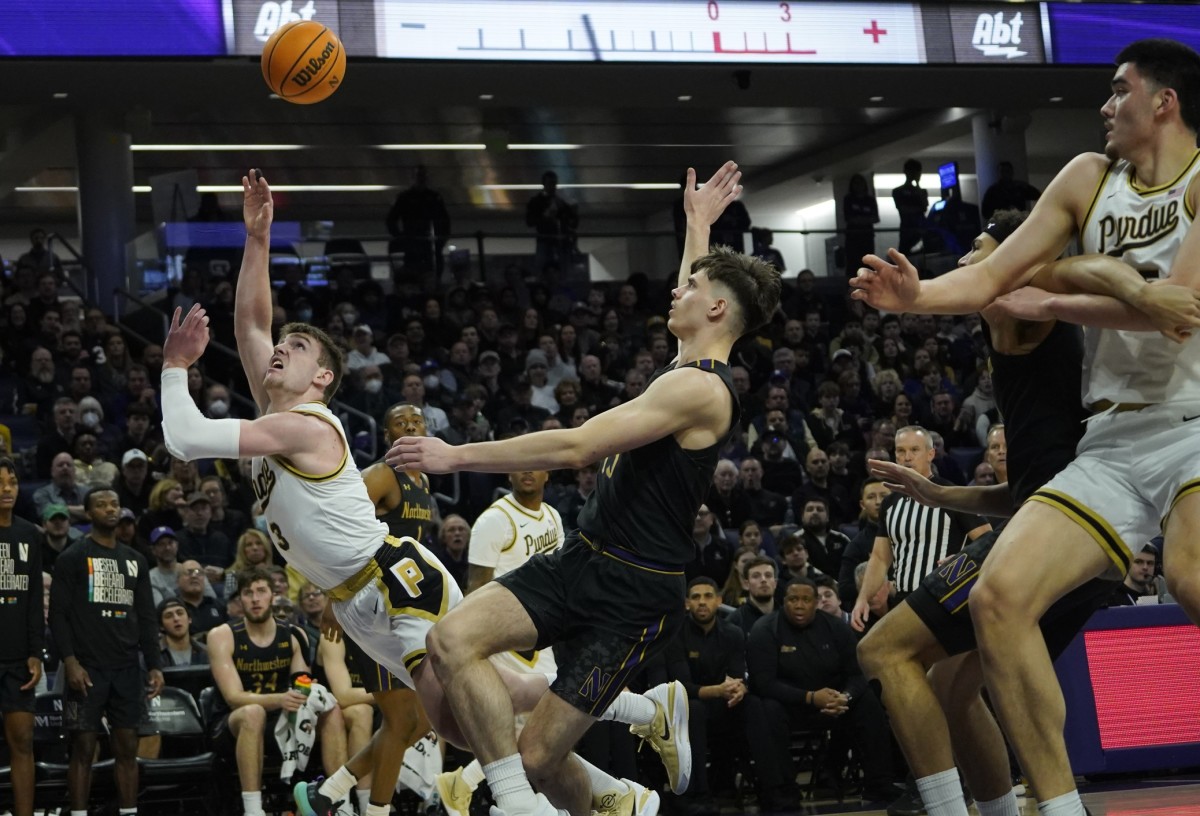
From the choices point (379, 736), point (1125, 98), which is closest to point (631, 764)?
point (379, 736)

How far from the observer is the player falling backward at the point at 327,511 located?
17.7ft

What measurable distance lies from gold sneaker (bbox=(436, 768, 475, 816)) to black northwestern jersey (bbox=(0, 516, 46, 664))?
3609mm

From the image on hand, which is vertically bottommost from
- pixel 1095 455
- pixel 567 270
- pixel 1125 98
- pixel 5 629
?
pixel 5 629

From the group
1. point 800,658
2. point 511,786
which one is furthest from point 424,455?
point 800,658

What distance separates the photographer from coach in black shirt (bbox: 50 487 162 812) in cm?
934

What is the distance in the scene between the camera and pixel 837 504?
14.5 meters

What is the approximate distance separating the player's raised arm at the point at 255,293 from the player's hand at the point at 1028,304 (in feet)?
10.8

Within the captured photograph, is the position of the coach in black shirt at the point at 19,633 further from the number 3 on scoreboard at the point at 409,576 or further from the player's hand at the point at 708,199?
the player's hand at the point at 708,199

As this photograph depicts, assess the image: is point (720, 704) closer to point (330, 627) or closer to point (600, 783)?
point (330, 627)

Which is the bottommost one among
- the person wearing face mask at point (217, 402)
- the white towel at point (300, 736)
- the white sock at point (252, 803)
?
the white sock at point (252, 803)

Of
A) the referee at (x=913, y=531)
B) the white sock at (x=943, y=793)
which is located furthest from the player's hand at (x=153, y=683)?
the white sock at (x=943, y=793)

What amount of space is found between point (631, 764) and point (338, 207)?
60.2 ft

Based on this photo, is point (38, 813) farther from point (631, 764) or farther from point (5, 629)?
point (631, 764)

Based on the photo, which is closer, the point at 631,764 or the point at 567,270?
the point at 631,764
